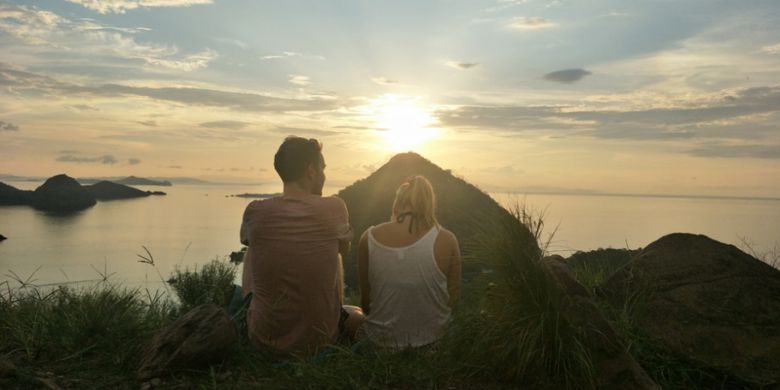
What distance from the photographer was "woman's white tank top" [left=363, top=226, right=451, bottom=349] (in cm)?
471

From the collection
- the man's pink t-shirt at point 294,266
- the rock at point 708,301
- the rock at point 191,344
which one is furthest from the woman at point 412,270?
the rock at point 708,301

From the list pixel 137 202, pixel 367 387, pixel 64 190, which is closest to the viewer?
pixel 367 387

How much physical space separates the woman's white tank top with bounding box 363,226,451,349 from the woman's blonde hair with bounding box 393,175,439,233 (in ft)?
0.34

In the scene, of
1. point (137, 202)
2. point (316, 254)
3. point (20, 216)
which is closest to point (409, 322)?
point (316, 254)

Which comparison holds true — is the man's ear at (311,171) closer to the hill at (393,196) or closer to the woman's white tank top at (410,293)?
the woman's white tank top at (410,293)

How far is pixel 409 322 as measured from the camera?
15.6 ft

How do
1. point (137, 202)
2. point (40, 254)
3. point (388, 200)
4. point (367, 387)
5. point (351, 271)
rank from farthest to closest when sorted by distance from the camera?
point (137, 202) < point (40, 254) < point (388, 200) < point (351, 271) < point (367, 387)

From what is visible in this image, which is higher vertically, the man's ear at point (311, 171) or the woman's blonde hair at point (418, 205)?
the man's ear at point (311, 171)

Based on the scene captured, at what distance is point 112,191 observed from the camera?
11588cm

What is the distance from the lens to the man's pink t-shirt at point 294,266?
455 centimetres

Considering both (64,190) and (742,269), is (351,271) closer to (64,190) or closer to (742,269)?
(742,269)

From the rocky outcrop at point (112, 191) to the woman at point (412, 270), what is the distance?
114 meters

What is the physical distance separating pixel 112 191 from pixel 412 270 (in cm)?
12523

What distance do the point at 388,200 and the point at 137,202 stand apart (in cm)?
12264
